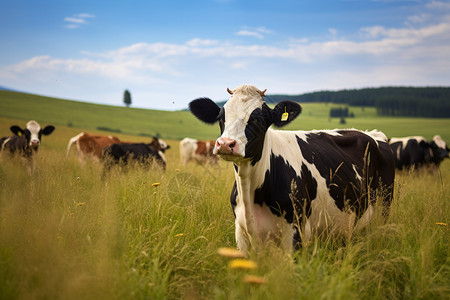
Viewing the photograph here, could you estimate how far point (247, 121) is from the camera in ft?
10.2

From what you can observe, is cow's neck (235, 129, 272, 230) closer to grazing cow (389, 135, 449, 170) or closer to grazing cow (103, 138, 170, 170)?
grazing cow (103, 138, 170, 170)

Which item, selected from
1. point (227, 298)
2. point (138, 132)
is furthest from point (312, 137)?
point (138, 132)

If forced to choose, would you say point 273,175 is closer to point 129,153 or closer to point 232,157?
point 232,157

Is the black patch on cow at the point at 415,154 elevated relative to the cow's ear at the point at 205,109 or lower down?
lower down

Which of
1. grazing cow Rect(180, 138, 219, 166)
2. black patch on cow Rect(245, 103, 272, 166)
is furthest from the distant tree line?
black patch on cow Rect(245, 103, 272, 166)

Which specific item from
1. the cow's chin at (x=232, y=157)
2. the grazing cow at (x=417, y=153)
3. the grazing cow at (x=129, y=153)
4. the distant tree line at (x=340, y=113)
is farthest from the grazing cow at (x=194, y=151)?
the distant tree line at (x=340, y=113)

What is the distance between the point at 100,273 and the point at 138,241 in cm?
92

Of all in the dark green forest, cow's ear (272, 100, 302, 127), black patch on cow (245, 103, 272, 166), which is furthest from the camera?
the dark green forest

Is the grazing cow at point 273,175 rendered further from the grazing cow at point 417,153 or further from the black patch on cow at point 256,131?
the grazing cow at point 417,153

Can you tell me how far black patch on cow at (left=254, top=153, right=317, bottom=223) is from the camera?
3311 mm

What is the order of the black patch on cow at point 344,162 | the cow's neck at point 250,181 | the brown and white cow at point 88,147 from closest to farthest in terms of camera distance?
1. the cow's neck at point 250,181
2. the black patch on cow at point 344,162
3. the brown and white cow at point 88,147

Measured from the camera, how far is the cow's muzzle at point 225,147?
9.14ft

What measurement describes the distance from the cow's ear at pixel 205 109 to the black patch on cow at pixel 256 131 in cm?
67

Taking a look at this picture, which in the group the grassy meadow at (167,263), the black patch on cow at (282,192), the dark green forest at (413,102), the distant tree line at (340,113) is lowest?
the grassy meadow at (167,263)
